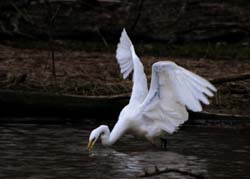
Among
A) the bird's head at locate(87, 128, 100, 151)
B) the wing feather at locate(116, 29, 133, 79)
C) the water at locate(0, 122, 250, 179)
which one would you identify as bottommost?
the water at locate(0, 122, 250, 179)

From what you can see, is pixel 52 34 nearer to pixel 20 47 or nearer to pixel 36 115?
pixel 20 47

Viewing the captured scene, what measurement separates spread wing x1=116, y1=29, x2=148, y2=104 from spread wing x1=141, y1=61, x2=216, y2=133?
0.28 m

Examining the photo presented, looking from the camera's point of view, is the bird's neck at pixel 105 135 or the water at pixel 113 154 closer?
the water at pixel 113 154

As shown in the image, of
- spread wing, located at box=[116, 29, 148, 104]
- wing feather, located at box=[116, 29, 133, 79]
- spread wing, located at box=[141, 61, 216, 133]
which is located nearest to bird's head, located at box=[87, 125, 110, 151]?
spread wing, located at box=[141, 61, 216, 133]

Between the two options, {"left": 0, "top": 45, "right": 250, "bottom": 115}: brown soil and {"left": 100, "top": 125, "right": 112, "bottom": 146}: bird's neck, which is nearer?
{"left": 100, "top": 125, "right": 112, "bottom": 146}: bird's neck

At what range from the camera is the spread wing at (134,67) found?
41.3 feet

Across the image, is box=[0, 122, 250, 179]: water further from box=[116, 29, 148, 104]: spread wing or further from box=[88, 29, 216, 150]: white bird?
box=[116, 29, 148, 104]: spread wing

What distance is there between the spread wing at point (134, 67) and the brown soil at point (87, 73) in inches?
42.4

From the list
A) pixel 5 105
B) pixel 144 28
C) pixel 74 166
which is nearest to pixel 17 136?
pixel 5 105

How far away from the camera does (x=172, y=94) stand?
464 inches

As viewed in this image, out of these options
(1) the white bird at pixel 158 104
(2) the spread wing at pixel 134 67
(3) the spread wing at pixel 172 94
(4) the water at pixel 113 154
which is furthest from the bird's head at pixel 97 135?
(2) the spread wing at pixel 134 67

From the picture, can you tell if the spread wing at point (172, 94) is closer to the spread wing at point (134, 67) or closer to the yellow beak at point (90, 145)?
the spread wing at point (134, 67)

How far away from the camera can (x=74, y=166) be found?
1084 centimetres

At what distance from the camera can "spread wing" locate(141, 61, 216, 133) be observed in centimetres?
1093
